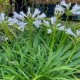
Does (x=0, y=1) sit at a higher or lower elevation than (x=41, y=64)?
higher

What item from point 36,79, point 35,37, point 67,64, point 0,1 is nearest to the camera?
point 36,79

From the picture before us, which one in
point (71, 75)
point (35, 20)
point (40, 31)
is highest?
point (35, 20)

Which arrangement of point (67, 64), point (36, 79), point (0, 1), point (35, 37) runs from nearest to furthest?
1. point (36, 79)
2. point (67, 64)
3. point (35, 37)
4. point (0, 1)

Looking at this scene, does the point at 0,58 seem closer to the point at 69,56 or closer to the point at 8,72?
the point at 8,72

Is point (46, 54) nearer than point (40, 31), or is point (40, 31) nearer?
point (46, 54)

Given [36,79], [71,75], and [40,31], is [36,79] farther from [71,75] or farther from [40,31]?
[40,31]

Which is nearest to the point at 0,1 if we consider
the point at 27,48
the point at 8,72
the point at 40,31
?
the point at 40,31

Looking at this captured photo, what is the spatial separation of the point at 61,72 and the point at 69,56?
218mm

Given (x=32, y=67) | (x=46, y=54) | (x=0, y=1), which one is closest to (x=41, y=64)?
(x=32, y=67)

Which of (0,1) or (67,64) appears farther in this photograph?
(0,1)

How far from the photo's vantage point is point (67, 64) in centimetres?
317

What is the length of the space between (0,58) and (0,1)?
1646 millimetres

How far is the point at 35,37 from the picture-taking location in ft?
12.0

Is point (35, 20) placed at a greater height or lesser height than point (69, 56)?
greater
